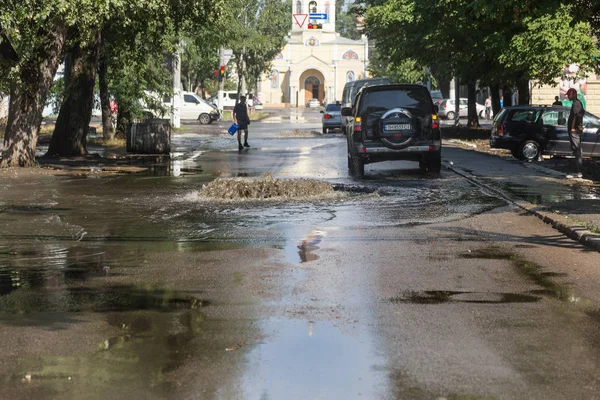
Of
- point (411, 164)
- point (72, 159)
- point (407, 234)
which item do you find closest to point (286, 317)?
point (407, 234)

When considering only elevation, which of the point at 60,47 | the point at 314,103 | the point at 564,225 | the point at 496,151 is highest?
A: the point at 314,103

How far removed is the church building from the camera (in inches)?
5517

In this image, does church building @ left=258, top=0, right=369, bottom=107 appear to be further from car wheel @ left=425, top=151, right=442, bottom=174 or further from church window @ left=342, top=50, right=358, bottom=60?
car wheel @ left=425, top=151, right=442, bottom=174

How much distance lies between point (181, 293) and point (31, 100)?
52.0 feet

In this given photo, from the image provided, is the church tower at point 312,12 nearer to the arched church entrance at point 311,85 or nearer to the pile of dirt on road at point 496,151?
the arched church entrance at point 311,85

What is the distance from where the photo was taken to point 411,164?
2553cm

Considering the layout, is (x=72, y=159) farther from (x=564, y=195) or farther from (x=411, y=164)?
(x=564, y=195)

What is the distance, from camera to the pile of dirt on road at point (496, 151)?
914 inches

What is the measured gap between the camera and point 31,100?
23.2m

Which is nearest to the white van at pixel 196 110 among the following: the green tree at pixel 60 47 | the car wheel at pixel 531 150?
the green tree at pixel 60 47

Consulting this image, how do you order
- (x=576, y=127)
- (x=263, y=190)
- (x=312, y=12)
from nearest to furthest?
(x=263, y=190) < (x=576, y=127) < (x=312, y=12)

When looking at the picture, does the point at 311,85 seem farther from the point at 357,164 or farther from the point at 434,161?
the point at 357,164

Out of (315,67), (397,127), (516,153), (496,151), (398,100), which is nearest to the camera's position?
(397,127)

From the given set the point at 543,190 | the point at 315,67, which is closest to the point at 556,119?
the point at 543,190
